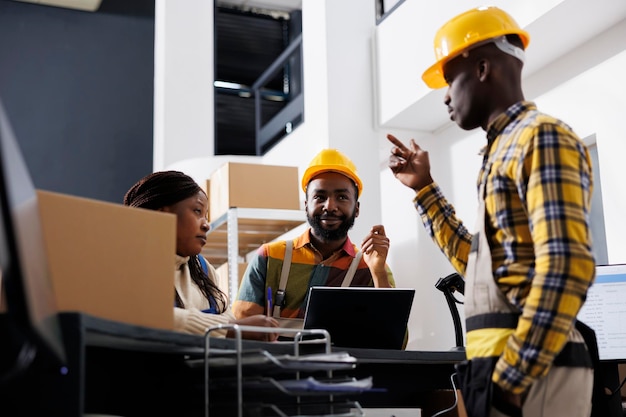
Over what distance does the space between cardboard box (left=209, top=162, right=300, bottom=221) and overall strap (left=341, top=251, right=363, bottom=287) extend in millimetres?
1800

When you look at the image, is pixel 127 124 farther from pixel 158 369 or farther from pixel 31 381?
pixel 31 381

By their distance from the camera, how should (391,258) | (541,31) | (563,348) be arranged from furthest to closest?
1. (391,258)
2. (541,31)
3. (563,348)

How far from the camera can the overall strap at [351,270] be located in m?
2.89

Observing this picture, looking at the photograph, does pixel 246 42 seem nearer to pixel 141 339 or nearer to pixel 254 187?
pixel 254 187

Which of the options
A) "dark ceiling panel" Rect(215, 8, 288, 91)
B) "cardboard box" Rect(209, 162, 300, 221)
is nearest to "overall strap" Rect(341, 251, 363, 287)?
"cardboard box" Rect(209, 162, 300, 221)

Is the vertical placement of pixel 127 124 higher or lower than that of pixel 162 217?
higher

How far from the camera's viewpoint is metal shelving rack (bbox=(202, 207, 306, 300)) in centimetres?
461

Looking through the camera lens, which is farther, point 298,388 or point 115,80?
point 115,80

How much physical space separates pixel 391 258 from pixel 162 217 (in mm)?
4064

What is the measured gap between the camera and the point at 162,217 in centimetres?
137

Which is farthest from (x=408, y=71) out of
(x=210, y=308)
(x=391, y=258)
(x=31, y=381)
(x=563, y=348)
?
(x=31, y=381)

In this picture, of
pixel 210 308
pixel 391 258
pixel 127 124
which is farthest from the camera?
pixel 127 124

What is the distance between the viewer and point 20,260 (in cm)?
82

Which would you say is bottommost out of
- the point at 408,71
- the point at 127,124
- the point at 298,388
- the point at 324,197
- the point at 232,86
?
the point at 298,388
